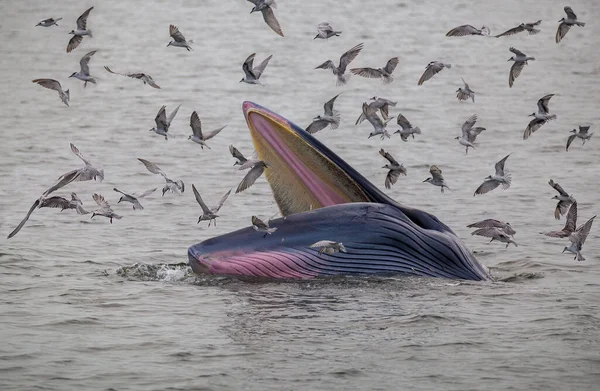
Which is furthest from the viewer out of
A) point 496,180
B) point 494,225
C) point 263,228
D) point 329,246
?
point 496,180

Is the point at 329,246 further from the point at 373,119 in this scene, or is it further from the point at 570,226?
the point at 373,119

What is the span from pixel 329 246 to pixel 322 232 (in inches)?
8.1

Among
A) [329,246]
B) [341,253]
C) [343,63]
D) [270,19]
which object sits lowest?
[341,253]

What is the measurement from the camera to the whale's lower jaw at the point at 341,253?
15656mm

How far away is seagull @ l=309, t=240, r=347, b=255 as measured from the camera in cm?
1548

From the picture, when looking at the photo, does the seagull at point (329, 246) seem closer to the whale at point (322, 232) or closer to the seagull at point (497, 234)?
the whale at point (322, 232)

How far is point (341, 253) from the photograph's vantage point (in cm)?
1581

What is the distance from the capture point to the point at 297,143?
15.9 metres

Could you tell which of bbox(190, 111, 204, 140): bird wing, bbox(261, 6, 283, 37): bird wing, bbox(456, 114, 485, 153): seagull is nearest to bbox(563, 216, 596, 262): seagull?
bbox(456, 114, 485, 153): seagull

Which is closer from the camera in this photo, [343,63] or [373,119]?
[343,63]

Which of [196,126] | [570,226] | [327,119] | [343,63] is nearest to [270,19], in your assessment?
[196,126]

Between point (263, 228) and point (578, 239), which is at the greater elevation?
point (263, 228)

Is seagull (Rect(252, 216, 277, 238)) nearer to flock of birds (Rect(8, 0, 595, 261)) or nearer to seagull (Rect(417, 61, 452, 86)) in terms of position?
flock of birds (Rect(8, 0, 595, 261))

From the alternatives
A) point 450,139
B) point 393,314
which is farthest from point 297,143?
point 450,139
